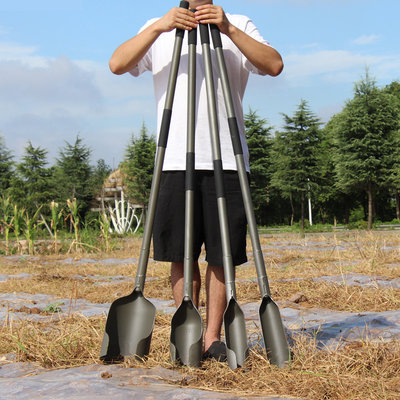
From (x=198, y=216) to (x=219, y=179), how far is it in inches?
9.7

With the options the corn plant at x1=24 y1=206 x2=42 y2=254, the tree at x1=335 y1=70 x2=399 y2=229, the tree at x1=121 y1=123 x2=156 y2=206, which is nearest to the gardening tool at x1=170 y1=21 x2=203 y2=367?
the corn plant at x1=24 y1=206 x2=42 y2=254

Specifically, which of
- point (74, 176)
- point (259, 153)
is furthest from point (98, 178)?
point (259, 153)

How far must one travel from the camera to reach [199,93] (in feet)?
8.01

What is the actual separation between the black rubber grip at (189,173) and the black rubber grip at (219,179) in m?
0.11

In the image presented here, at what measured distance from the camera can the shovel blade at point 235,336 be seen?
2.06 meters

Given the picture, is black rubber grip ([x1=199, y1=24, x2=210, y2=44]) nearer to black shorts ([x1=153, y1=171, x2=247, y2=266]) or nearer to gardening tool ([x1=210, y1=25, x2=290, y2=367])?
gardening tool ([x1=210, y1=25, x2=290, y2=367])

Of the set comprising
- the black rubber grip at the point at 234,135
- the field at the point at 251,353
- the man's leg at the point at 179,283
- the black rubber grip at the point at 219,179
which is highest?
the black rubber grip at the point at 234,135

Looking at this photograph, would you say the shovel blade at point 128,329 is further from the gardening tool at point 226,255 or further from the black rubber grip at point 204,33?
the black rubber grip at point 204,33

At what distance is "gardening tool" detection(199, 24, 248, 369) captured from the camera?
82.0 inches

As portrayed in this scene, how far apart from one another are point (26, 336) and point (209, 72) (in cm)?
170

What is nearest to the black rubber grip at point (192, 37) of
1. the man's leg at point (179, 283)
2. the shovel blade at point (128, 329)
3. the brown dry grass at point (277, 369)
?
the man's leg at point (179, 283)

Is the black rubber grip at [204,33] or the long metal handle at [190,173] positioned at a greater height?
the black rubber grip at [204,33]

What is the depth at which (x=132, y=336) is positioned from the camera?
87.6 inches

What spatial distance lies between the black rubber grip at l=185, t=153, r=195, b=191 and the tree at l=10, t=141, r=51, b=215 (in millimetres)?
28411
